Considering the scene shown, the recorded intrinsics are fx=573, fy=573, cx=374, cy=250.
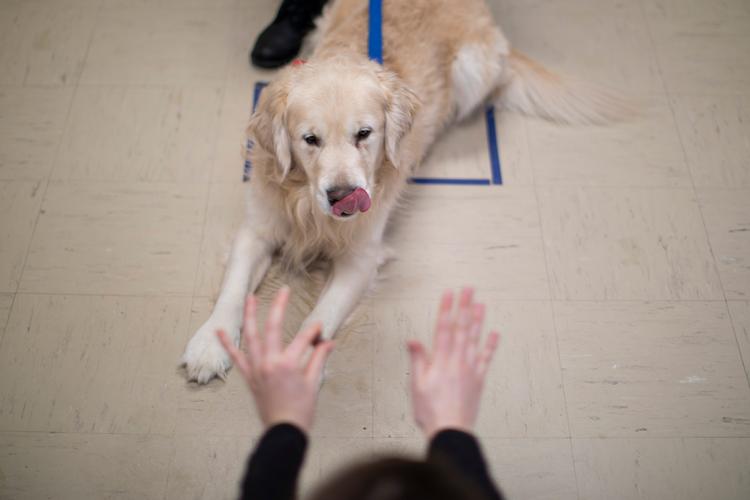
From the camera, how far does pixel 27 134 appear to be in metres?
2.09

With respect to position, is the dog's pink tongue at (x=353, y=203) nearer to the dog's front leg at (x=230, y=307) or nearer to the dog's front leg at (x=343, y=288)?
the dog's front leg at (x=343, y=288)

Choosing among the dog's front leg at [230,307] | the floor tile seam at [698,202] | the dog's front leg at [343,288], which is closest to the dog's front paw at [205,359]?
the dog's front leg at [230,307]

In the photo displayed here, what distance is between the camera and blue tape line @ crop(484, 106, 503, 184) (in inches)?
82.6

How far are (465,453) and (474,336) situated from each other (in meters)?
0.19

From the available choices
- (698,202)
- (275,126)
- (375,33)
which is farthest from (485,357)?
(698,202)

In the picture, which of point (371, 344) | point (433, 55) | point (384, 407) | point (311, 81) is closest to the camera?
point (311, 81)

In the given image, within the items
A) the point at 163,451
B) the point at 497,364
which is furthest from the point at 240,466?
the point at 497,364

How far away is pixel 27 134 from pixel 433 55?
1491 mm

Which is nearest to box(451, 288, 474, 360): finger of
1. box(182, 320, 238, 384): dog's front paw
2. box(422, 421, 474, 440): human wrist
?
box(422, 421, 474, 440): human wrist

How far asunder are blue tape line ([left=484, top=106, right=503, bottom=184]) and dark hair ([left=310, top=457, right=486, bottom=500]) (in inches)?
62.7

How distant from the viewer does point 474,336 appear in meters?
0.96

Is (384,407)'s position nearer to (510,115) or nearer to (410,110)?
(410,110)

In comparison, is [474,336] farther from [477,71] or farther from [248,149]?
[477,71]

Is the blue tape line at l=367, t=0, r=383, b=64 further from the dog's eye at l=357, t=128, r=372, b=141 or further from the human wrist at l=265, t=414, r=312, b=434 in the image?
the human wrist at l=265, t=414, r=312, b=434
